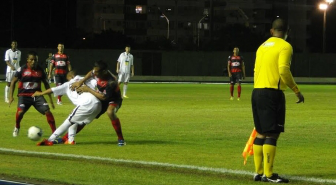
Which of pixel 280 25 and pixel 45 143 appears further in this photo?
pixel 45 143

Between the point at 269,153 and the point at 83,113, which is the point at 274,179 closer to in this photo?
the point at 269,153

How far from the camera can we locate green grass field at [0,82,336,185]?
10891mm

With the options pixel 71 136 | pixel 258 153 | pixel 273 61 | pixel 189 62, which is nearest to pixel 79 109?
pixel 71 136

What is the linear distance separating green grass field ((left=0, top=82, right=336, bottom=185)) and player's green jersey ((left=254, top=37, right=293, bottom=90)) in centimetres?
133

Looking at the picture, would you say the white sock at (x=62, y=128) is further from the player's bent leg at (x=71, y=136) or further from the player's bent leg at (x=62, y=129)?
the player's bent leg at (x=71, y=136)

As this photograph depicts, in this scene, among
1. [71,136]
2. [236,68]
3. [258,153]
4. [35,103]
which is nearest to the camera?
[258,153]

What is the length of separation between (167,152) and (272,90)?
4266mm

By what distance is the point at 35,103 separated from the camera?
16266 mm

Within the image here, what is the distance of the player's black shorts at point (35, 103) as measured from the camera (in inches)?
638

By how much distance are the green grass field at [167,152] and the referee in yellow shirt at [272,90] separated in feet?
1.96

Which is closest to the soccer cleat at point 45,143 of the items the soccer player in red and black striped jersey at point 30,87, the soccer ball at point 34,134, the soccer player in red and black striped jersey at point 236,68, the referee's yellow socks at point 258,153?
A: the soccer ball at point 34,134

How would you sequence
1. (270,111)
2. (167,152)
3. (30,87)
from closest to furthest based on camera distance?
(270,111)
(167,152)
(30,87)

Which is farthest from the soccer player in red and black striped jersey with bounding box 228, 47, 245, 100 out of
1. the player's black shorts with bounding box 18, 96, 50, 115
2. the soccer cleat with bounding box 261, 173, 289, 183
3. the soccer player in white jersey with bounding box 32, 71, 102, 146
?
the soccer cleat with bounding box 261, 173, 289, 183

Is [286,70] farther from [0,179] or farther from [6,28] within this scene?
[6,28]
